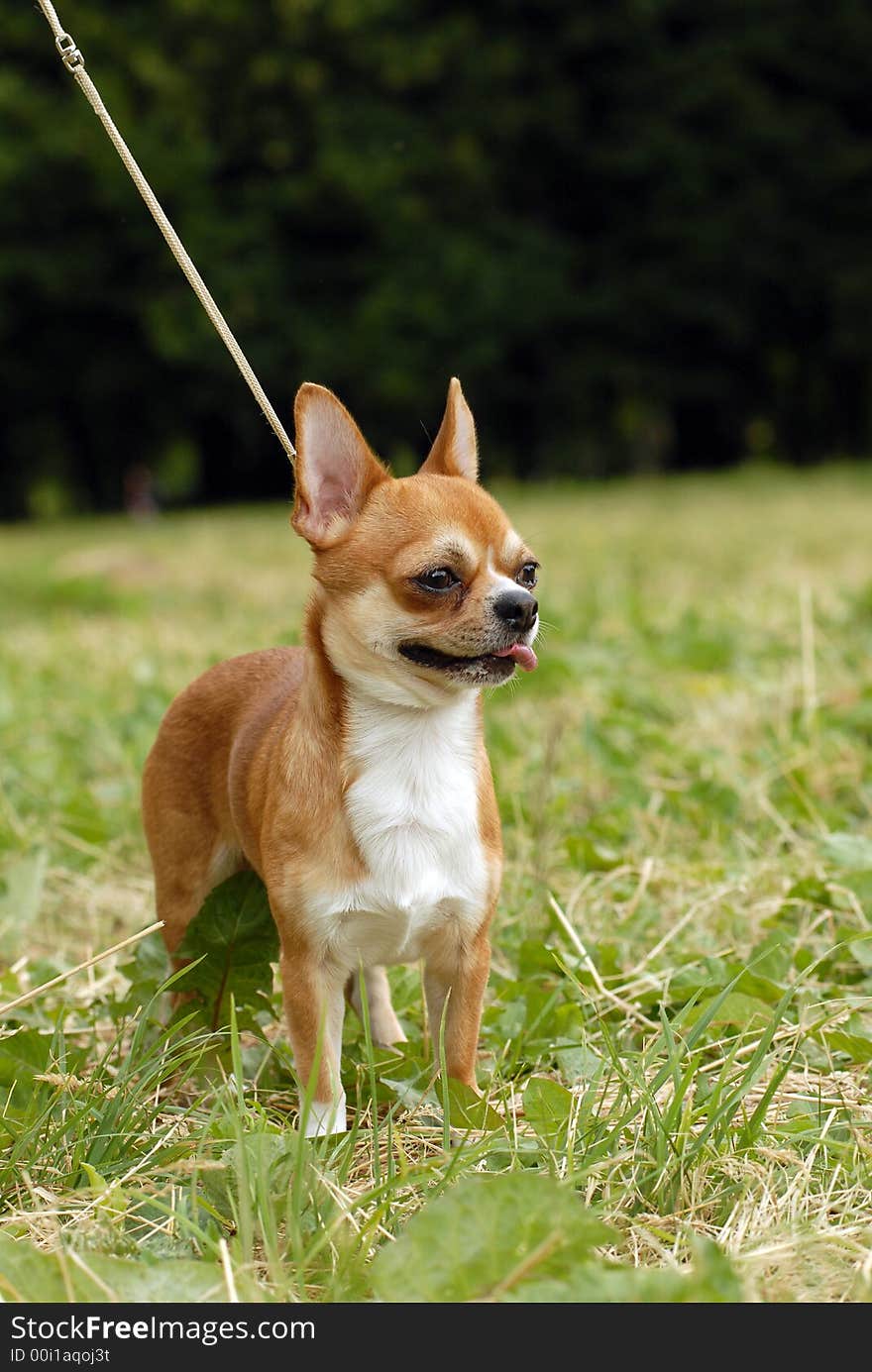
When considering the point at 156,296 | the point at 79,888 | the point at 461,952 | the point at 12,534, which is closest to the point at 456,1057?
the point at 461,952

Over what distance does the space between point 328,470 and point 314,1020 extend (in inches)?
30.5

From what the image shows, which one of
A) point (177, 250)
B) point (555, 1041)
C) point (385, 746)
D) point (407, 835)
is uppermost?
point (177, 250)

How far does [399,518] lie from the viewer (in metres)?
2.04

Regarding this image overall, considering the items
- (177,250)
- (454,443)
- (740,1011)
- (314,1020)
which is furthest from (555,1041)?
(177,250)

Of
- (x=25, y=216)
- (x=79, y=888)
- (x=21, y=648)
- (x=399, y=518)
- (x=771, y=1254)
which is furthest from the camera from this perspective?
(x=25, y=216)

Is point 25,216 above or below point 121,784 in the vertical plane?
above

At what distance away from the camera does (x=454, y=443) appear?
7.33 ft

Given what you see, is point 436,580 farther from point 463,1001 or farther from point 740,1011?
point 740,1011

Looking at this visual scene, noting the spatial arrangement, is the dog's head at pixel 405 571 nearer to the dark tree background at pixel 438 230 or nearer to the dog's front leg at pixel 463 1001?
the dog's front leg at pixel 463 1001

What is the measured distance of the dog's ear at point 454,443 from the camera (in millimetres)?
2232

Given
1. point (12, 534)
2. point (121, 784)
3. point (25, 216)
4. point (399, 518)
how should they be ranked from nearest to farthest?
point (399, 518) < point (121, 784) < point (12, 534) < point (25, 216)
